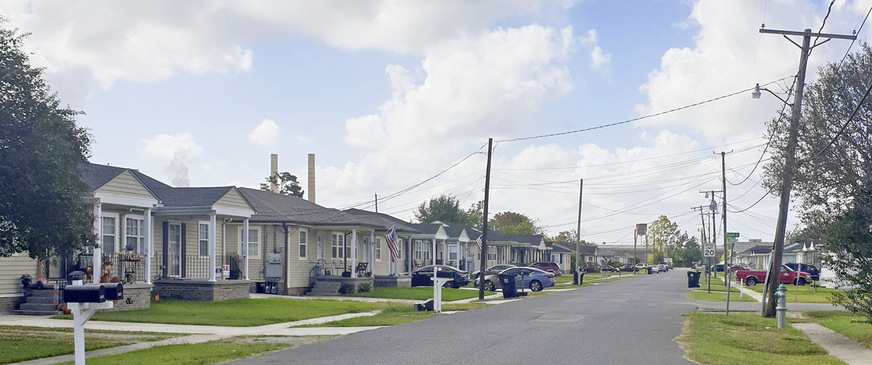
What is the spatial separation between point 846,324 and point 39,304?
864 inches

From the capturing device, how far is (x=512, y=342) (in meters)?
17.1

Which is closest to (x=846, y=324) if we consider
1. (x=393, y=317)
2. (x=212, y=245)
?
(x=393, y=317)

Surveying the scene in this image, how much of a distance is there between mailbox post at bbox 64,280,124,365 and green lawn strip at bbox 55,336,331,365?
2511 mm

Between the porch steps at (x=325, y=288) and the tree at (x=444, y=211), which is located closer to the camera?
the porch steps at (x=325, y=288)

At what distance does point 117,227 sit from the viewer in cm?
2838

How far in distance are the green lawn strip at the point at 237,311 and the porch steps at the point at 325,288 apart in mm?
7011

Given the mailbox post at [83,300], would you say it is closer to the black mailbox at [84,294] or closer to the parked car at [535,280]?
the black mailbox at [84,294]

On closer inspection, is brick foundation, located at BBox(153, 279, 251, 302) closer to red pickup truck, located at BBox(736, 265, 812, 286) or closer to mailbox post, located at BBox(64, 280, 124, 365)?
mailbox post, located at BBox(64, 280, 124, 365)

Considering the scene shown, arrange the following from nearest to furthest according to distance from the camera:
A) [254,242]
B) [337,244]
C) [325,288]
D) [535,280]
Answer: [254,242] → [325,288] → [337,244] → [535,280]

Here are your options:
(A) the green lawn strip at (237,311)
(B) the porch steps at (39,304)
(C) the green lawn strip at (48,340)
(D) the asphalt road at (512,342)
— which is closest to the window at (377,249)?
(A) the green lawn strip at (237,311)

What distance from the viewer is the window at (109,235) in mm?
27906

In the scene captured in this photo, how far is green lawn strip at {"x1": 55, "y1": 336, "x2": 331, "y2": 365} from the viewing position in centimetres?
1444

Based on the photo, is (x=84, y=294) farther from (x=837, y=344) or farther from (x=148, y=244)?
(x=148, y=244)

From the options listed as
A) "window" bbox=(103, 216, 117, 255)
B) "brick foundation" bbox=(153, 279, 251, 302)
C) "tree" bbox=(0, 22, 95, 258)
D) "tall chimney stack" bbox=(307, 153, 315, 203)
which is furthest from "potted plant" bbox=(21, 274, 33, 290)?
"tall chimney stack" bbox=(307, 153, 315, 203)
